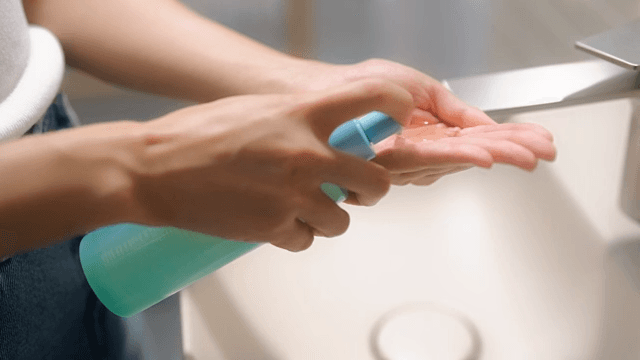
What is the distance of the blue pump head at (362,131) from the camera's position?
1.14ft

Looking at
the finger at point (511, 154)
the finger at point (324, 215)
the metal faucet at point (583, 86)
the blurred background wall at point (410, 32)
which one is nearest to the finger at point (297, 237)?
the finger at point (324, 215)

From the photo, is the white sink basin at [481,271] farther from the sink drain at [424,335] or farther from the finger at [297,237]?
the finger at [297,237]

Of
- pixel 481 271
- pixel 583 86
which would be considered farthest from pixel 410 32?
pixel 481 271

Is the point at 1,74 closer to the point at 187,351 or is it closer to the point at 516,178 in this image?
the point at 187,351

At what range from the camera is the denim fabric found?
15.6 inches

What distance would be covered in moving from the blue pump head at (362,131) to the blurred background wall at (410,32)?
631 mm

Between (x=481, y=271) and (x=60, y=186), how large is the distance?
39 centimetres

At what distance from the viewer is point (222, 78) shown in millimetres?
503

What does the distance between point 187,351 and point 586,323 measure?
0.33 m

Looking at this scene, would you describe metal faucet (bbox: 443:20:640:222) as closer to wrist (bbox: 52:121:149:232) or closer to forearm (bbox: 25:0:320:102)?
forearm (bbox: 25:0:320:102)

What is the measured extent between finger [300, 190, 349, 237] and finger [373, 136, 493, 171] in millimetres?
66

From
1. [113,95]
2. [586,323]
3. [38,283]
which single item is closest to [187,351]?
[38,283]

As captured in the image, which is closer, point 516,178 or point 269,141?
point 269,141

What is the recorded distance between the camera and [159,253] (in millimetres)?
375
